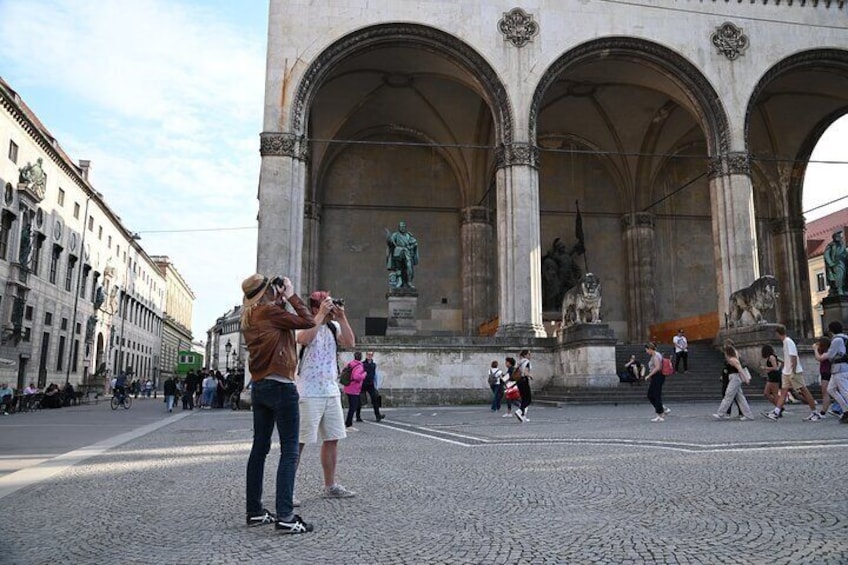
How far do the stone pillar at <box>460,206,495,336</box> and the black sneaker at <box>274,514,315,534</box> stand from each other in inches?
951

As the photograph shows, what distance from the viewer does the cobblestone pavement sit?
10.5 feet

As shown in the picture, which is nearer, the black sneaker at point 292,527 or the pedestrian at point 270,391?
the black sneaker at point 292,527

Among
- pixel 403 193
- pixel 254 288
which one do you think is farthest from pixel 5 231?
pixel 254 288

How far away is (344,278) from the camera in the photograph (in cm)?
2908

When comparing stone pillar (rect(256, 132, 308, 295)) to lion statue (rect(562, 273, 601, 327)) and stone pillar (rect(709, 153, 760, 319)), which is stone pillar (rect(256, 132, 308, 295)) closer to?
lion statue (rect(562, 273, 601, 327))

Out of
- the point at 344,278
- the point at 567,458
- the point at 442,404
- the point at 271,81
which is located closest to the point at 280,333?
the point at 567,458

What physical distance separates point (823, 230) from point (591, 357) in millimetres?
46498

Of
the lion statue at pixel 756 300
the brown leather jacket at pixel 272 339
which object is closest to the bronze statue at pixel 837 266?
the lion statue at pixel 756 300

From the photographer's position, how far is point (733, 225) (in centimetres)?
2206

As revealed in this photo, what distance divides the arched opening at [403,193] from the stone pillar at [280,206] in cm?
745

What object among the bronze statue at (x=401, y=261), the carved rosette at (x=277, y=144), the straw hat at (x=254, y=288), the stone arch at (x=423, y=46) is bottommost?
the straw hat at (x=254, y=288)

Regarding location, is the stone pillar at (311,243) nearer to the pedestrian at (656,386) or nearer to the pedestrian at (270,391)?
the pedestrian at (656,386)

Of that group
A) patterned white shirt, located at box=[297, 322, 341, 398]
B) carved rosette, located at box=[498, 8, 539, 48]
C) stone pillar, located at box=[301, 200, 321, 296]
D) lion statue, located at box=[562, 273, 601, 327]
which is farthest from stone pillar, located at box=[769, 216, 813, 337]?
patterned white shirt, located at box=[297, 322, 341, 398]

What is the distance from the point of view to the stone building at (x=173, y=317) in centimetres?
7612
